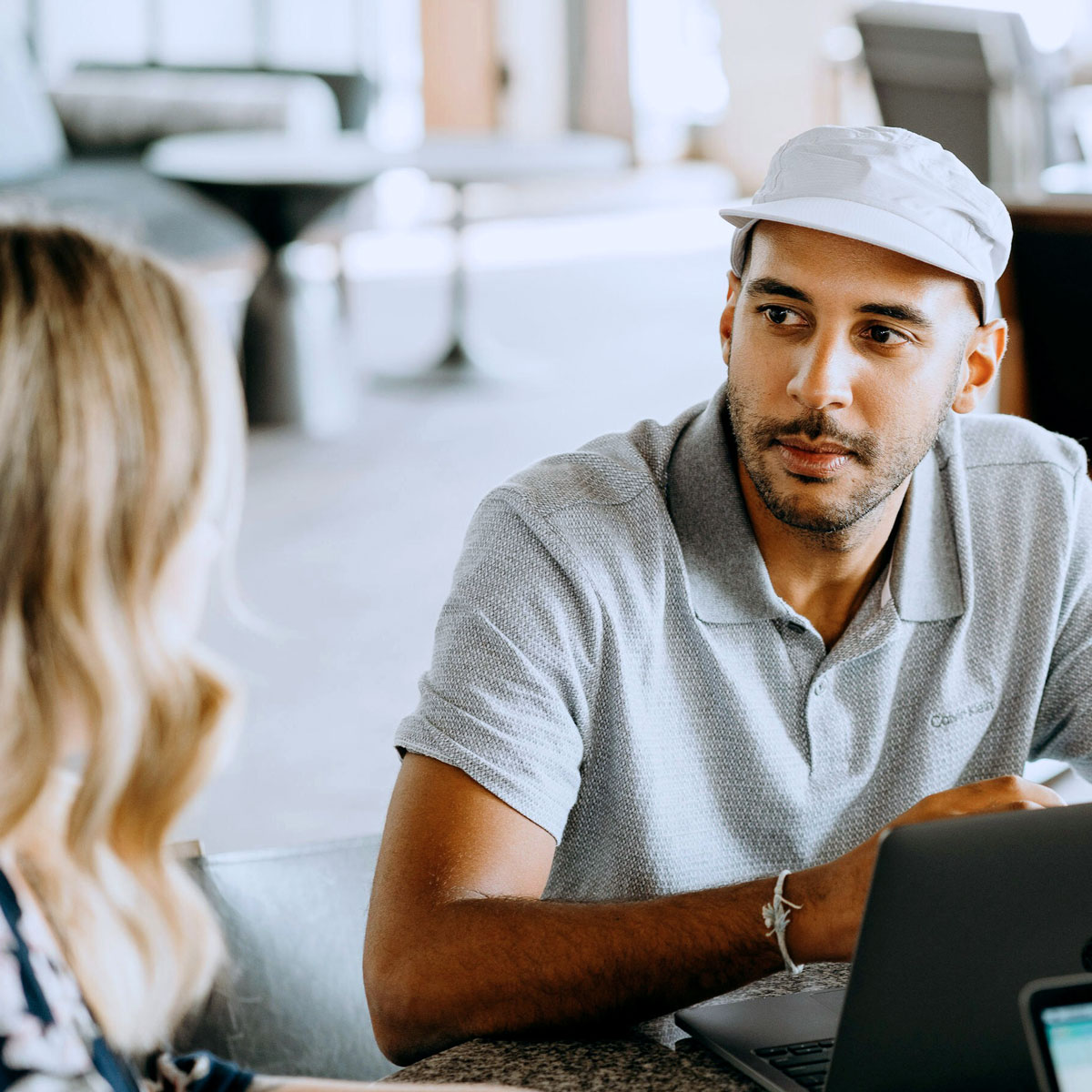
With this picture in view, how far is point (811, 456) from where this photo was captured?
117 centimetres

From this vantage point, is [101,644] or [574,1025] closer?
[101,644]

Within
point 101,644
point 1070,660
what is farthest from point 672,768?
point 101,644

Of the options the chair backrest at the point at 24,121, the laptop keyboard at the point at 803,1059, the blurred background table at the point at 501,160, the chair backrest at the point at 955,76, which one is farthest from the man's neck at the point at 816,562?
the chair backrest at the point at 24,121

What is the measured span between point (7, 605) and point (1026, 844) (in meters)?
0.50

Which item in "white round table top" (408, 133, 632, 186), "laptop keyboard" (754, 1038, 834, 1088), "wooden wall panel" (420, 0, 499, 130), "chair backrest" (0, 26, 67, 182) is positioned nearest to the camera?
"laptop keyboard" (754, 1038, 834, 1088)

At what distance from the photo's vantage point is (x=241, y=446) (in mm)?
788

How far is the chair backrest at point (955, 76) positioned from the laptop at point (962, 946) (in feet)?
10.5

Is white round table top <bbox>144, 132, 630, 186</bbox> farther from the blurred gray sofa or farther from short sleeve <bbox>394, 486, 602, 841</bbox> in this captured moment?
short sleeve <bbox>394, 486, 602, 841</bbox>

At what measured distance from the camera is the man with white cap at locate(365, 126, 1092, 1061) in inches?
39.9

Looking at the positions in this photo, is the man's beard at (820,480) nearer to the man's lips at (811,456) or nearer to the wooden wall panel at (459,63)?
the man's lips at (811,456)

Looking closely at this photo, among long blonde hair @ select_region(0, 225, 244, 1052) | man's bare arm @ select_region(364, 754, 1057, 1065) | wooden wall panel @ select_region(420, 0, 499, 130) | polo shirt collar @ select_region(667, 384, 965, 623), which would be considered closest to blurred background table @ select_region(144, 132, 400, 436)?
polo shirt collar @ select_region(667, 384, 965, 623)

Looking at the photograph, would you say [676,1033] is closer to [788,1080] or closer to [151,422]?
[788,1080]

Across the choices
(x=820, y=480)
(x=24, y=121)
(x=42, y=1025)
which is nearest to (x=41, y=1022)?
(x=42, y=1025)

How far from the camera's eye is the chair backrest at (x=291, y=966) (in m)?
1.28
